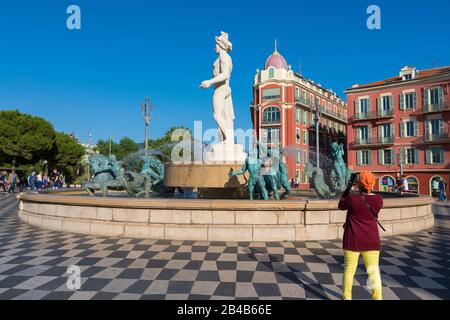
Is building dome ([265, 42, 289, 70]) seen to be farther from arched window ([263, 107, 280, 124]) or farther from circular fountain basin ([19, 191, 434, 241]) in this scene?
circular fountain basin ([19, 191, 434, 241])

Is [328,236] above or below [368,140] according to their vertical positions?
below

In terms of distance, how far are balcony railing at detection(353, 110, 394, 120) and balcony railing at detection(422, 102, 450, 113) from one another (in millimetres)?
3193

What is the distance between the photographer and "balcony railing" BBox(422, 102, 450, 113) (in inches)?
1097

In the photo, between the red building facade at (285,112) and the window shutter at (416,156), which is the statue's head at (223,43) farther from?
the red building facade at (285,112)

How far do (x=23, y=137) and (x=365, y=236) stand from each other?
133 feet

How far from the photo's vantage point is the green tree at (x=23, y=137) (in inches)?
1297

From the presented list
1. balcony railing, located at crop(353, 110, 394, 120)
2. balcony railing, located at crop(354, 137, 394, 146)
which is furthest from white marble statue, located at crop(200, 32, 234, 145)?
balcony railing, located at crop(353, 110, 394, 120)

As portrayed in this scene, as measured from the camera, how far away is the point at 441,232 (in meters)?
7.48

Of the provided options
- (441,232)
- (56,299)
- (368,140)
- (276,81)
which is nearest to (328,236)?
(441,232)

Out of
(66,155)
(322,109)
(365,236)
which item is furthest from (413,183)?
(66,155)

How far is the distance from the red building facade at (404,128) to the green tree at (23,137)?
129 ft
